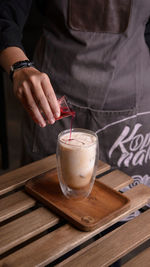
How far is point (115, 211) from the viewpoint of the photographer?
943mm

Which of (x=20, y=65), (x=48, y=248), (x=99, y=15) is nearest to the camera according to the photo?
(x=48, y=248)

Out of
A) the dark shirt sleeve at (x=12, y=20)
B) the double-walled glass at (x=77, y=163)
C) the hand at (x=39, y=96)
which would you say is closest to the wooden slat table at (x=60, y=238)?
the double-walled glass at (x=77, y=163)

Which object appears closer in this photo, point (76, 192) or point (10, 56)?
point (76, 192)

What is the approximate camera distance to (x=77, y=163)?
3.42 feet

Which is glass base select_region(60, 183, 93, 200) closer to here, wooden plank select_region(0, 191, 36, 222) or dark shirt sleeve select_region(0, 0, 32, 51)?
wooden plank select_region(0, 191, 36, 222)

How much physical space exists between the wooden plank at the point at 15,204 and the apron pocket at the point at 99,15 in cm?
65

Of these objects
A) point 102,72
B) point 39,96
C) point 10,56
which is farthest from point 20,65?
point 102,72

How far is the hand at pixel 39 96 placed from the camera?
0.98 meters

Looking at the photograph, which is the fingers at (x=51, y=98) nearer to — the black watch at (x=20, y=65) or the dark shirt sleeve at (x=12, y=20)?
the black watch at (x=20, y=65)

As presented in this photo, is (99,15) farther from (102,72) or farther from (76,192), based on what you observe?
(76,192)

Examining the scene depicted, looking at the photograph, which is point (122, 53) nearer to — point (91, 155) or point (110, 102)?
point (110, 102)

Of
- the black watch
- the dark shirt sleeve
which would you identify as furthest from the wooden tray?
the dark shirt sleeve

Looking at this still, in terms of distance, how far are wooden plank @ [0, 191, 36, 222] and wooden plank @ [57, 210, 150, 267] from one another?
232mm

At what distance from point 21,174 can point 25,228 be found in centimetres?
29
